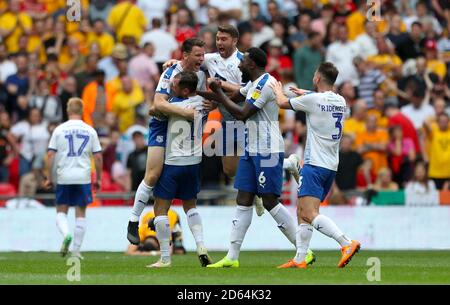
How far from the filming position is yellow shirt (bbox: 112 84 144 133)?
27.8m

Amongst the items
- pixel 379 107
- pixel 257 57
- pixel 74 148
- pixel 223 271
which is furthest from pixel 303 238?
pixel 379 107

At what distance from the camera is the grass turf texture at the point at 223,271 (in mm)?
14609

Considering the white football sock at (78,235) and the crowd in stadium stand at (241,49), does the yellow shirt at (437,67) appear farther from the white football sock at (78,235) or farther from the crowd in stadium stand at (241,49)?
the white football sock at (78,235)

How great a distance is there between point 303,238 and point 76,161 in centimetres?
525

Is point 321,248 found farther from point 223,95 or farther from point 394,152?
point 223,95

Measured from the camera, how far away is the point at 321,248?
24438 millimetres

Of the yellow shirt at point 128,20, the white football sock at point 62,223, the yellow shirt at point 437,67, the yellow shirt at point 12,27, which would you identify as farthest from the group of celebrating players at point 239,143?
the yellow shirt at point 12,27

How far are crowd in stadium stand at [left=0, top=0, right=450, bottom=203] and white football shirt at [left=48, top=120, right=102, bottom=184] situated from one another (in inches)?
133

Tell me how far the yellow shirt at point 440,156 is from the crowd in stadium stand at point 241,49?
2 centimetres

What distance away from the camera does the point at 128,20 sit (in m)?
30.1

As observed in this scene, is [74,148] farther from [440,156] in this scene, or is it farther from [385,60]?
[385,60]

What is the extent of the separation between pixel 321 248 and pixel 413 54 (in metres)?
6.76

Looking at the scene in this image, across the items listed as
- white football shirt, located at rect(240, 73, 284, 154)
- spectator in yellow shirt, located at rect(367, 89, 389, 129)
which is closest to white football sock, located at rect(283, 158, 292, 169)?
white football shirt, located at rect(240, 73, 284, 154)
